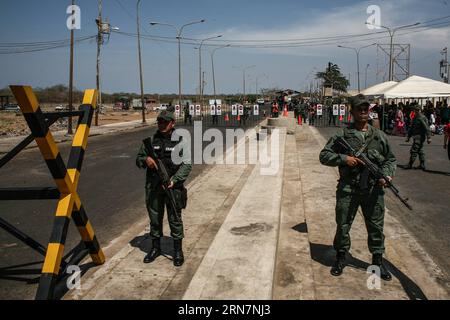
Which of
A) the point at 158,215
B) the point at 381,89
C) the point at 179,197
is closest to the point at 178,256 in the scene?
the point at 158,215

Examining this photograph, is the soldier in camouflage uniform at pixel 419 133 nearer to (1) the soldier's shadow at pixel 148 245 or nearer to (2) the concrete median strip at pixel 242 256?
(2) the concrete median strip at pixel 242 256

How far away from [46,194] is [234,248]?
6.65 feet

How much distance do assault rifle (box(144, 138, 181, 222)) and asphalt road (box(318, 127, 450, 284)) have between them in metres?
2.92

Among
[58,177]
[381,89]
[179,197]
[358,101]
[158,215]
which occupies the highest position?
[381,89]

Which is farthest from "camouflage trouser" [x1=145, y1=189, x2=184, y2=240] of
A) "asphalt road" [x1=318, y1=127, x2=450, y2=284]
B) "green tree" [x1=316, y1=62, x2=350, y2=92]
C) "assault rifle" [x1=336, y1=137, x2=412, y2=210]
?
"green tree" [x1=316, y1=62, x2=350, y2=92]

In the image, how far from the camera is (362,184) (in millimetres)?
3777

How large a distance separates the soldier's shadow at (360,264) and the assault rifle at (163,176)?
1725mm

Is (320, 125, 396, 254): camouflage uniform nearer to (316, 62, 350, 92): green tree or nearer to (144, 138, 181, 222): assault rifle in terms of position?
(144, 138, 181, 222): assault rifle

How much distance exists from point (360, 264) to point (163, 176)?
2.36m

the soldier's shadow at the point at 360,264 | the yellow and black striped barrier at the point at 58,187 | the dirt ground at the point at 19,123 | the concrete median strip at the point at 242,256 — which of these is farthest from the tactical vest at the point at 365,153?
the dirt ground at the point at 19,123

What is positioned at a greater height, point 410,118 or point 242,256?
point 410,118

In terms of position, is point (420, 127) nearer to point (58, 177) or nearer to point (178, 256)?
point (178, 256)
